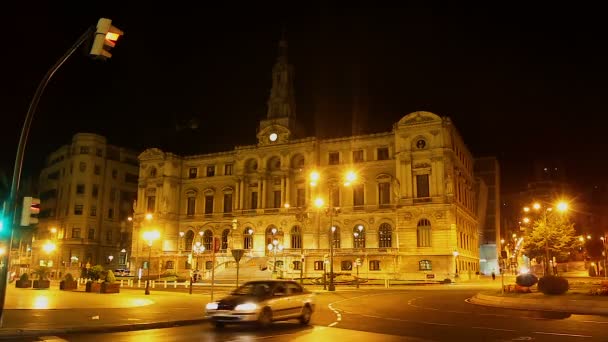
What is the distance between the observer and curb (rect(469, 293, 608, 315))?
891 inches

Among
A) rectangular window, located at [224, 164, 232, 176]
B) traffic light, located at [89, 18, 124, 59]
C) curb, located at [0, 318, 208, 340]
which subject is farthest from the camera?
rectangular window, located at [224, 164, 232, 176]

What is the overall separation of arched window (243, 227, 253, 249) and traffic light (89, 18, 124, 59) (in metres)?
67.7

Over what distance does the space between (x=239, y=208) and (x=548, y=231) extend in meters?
49.3

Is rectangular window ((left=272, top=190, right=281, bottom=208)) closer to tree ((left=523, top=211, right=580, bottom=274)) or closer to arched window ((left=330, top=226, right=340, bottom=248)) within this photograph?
arched window ((left=330, top=226, right=340, bottom=248))

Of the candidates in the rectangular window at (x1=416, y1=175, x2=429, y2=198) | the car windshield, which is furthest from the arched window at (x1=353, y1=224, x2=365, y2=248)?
the car windshield

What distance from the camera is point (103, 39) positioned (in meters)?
12.6

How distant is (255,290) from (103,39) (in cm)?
970

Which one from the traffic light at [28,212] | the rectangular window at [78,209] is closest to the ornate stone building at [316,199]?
the rectangular window at [78,209]

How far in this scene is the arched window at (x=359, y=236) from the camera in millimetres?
71562

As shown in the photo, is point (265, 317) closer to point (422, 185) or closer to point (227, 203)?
point (422, 185)

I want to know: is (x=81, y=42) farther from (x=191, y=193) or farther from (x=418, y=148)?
(x=191, y=193)

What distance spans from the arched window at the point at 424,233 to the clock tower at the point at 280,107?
23914 mm

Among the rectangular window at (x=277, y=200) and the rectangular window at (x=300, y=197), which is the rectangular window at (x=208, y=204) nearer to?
the rectangular window at (x=277, y=200)

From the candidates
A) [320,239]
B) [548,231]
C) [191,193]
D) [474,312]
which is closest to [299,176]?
[320,239]
